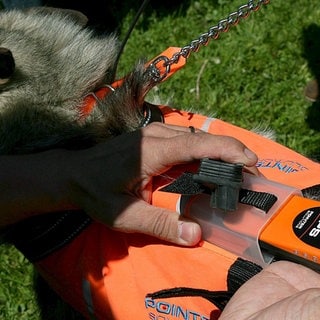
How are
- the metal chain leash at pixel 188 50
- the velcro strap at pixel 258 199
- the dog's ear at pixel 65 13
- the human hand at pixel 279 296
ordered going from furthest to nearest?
1. the dog's ear at pixel 65 13
2. the metal chain leash at pixel 188 50
3. the velcro strap at pixel 258 199
4. the human hand at pixel 279 296

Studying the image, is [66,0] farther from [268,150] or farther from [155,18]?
[268,150]

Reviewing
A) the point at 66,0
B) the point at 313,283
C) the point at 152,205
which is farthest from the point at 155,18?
the point at 313,283

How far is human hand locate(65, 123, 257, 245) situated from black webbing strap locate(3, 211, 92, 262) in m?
0.15

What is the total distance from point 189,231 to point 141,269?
0.22 meters

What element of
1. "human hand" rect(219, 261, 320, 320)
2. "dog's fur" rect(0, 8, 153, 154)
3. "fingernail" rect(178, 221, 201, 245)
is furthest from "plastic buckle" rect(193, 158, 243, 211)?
"dog's fur" rect(0, 8, 153, 154)

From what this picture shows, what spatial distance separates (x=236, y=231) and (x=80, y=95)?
2.92 feet

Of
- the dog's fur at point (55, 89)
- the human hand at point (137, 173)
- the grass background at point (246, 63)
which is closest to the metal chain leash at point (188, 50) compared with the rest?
the dog's fur at point (55, 89)

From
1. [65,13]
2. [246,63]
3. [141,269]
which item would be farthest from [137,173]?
[246,63]

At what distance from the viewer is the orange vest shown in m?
1.90

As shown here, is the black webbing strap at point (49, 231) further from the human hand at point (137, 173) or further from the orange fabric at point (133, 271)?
the human hand at point (137, 173)

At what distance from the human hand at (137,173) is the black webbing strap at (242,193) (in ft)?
0.21

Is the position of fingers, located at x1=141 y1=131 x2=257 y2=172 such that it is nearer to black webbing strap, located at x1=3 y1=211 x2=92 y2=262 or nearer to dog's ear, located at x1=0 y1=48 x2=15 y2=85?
black webbing strap, located at x1=3 y1=211 x2=92 y2=262

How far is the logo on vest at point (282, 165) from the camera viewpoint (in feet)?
7.34

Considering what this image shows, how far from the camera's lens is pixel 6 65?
222 centimetres
